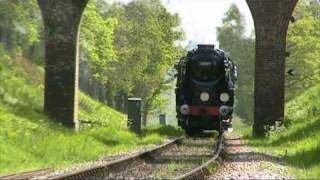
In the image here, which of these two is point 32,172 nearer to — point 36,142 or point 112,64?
point 36,142

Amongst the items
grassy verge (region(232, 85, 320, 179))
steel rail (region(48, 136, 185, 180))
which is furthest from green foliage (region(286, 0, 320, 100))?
steel rail (region(48, 136, 185, 180))

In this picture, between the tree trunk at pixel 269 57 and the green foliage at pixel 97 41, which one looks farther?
the green foliage at pixel 97 41

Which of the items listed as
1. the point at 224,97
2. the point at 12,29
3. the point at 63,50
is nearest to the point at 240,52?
the point at 224,97

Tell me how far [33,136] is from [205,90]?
9460 millimetres

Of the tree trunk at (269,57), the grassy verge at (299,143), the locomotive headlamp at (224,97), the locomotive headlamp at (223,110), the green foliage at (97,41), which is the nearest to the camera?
the grassy verge at (299,143)

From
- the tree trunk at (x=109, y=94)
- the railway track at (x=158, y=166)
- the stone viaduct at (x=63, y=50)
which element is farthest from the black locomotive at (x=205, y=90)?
the tree trunk at (x=109, y=94)

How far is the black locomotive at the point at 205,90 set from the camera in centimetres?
2202

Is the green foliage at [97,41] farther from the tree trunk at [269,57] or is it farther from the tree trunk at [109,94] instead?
the tree trunk at [269,57]

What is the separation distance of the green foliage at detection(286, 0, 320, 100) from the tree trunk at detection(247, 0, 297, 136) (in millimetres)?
29789

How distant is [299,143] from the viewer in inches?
687

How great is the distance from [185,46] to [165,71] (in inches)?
263

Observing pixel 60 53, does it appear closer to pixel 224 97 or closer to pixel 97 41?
pixel 224 97

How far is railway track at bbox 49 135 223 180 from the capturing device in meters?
9.84

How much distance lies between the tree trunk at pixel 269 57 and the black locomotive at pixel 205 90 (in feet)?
5.78
